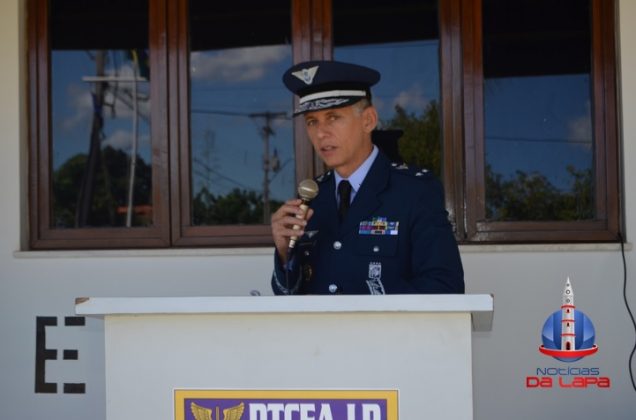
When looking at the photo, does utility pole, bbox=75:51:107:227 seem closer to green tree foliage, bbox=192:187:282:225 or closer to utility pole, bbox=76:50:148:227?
utility pole, bbox=76:50:148:227

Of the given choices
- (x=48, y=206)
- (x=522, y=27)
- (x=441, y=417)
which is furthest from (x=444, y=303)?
(x=48, y=206)

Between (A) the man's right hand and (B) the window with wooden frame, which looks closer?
(A) the man's right hand

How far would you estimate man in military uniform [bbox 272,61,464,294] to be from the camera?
237cm

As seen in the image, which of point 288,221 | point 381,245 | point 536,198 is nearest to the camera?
point 288,221

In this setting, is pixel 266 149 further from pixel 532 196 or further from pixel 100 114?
pixel 532 196

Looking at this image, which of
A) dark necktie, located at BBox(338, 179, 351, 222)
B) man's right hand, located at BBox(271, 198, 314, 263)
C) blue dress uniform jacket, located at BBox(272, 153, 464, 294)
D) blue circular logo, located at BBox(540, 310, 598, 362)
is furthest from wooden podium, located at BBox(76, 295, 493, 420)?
blue circular logo, located at BBox(540, 310, 598, 362)

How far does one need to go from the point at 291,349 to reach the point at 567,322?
47.3 inches

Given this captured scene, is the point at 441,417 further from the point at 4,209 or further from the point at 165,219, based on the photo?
the point at 4,209

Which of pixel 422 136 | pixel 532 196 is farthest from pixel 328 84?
pixel 532 196

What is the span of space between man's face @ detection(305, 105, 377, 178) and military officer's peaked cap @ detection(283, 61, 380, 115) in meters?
0.03

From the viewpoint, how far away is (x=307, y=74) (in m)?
2.46

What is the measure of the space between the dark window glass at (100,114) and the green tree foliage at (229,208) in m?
0.24

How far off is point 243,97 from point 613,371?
2.00m

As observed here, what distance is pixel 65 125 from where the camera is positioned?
398cm
